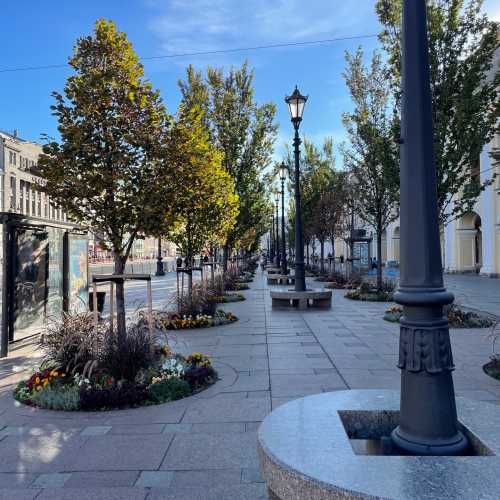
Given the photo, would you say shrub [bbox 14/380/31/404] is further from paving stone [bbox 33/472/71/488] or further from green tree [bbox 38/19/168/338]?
paving stone [bbox 33/472/71/488]

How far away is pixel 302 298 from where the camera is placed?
1440 centimetres

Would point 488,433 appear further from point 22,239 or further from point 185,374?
point 22,239

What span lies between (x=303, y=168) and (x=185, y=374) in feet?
91.5

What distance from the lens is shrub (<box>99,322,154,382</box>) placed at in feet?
19.5

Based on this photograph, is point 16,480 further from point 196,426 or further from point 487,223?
point 487,223

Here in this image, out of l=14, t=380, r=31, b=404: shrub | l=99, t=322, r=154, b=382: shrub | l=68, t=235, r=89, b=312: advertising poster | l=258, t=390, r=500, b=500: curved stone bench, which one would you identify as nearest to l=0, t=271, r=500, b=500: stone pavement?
l=14, t=380, r=31, b=404: shrub

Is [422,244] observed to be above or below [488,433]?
above

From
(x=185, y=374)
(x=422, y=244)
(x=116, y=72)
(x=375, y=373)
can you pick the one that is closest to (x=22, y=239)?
(x=116, y=72)

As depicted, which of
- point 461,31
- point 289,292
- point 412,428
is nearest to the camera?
point 412,428

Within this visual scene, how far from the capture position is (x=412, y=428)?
9.74ft

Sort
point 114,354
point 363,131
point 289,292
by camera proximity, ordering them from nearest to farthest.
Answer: point 114,354
point 289,292
point 363,131

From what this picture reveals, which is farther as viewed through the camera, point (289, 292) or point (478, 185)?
point (289, 292)

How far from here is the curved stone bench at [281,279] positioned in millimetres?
23998

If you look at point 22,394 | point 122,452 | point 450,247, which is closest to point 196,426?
point 122,452
